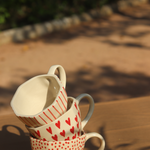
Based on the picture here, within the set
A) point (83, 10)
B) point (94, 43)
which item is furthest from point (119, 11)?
point (94, 43)

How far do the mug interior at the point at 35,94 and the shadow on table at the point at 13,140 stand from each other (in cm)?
22

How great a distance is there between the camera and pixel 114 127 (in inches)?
38.3

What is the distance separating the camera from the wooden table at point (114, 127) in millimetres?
882

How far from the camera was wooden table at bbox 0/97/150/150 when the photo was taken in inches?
34.7

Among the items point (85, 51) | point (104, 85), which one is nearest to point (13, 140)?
Answer: point (104, 85)

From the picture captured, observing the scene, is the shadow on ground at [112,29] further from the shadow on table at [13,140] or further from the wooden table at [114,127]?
the shadow on table at [13,140]

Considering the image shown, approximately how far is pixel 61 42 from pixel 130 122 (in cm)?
425

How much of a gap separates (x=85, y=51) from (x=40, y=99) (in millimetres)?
3789

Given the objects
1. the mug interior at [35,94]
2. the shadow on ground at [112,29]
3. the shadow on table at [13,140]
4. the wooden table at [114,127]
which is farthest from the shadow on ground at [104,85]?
the mug interior at [35,94]

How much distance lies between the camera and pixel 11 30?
17.3ft

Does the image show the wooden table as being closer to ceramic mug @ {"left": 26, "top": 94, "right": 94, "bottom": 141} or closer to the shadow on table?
the shadow on table

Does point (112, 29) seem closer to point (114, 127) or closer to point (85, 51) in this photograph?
point (85, 51)

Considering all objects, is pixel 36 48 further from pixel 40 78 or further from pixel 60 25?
pixel 40 78

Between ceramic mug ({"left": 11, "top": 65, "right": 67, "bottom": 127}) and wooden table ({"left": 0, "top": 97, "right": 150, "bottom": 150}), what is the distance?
25cm
